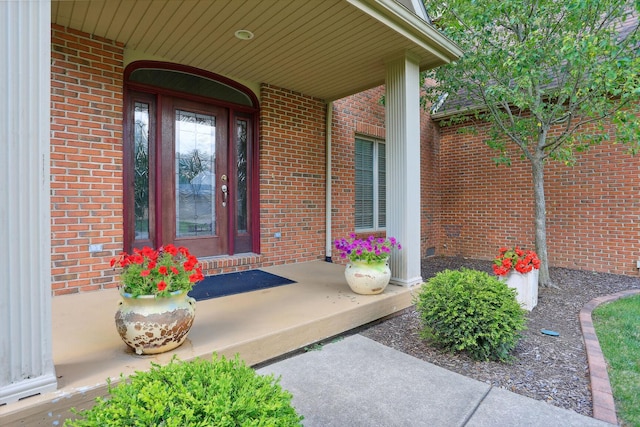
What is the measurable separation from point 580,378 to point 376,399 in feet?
5.00

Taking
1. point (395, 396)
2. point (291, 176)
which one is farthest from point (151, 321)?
point (291, 176)

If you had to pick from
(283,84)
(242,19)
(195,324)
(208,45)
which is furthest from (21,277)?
(283,84)

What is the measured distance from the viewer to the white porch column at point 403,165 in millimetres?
3707

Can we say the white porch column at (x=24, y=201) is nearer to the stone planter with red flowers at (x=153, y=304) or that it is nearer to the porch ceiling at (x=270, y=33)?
the stone planter with red flowers at (x=153, y=304)

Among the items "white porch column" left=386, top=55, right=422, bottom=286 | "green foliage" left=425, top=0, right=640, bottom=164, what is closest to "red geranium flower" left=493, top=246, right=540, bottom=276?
"white porch column" left=386, top=55, right=422, bottom=286

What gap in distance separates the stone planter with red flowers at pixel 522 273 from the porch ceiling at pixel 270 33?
2.40 meters

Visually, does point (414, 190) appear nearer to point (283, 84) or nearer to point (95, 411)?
point (283, 84)

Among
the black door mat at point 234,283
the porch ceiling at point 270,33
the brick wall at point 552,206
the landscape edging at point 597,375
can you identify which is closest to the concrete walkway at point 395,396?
the landscape edging at point 597,375

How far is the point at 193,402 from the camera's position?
1.01 metres

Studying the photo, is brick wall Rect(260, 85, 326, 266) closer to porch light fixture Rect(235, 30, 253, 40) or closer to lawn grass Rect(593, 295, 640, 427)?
porch light fixture Rect(235, 30, 253, 40)

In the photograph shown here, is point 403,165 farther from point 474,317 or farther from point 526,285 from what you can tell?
point 526,285

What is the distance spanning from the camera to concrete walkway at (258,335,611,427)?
1.81 meters

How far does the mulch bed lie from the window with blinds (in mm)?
2761

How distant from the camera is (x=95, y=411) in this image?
1034 millimetres
